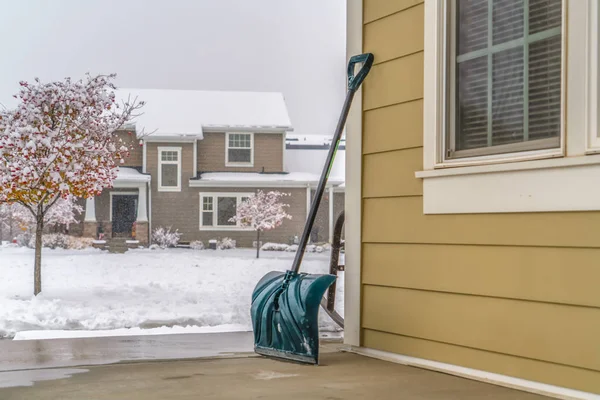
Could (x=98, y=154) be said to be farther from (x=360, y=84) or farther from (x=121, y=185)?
(x=360, y=84)

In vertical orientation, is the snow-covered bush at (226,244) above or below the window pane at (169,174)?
below

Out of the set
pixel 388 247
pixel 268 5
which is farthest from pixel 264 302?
pixel 268 5

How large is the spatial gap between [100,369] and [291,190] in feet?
13.7

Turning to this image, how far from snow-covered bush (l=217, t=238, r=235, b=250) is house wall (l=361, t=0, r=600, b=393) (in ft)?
12.3

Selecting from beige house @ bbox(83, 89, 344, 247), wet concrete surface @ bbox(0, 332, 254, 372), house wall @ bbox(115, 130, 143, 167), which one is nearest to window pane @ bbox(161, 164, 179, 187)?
beige house @ bbox(83, 89, 344, 247)

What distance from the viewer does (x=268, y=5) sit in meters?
7.53

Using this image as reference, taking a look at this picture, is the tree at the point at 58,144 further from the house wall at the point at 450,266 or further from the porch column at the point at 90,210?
the house wall at the point at 450,266

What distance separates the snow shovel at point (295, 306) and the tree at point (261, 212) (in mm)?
3565

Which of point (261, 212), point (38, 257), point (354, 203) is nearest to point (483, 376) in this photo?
point (354, 203)

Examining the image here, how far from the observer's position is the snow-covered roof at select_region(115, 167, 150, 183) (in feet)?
20.0

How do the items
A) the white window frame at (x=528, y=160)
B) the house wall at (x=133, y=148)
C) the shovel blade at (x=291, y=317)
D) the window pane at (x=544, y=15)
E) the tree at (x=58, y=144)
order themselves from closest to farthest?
the white window frame at (x=528, y=160) < the window pane at (x=544, y=15) < the shovel blade at (x=291, y=317) < the tree at (x=58, y=144) < the house wall at (x=133, y=148)

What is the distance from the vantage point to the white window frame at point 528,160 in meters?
A: 1.72

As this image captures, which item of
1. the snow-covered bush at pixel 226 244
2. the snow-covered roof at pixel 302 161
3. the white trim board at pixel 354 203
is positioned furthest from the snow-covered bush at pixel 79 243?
the white trim board at pixel 354 203

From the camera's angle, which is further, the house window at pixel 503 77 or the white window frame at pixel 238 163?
the white window frame at pixel 238 163
